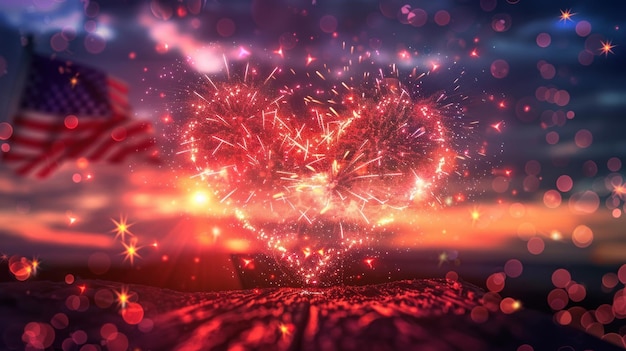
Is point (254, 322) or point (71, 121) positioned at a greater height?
point (71, 121)

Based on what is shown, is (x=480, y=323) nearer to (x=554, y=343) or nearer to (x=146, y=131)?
(x=554, y=343)

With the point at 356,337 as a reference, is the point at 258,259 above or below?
above

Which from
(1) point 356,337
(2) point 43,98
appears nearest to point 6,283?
(2) point 43,98

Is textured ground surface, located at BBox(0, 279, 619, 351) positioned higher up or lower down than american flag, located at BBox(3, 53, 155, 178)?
lower down
